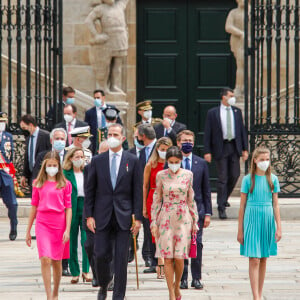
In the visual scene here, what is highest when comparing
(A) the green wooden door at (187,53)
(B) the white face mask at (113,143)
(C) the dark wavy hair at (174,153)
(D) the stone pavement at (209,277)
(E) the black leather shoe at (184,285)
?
(A) the green wooden door at (187,53)

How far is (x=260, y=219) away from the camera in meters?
9.95

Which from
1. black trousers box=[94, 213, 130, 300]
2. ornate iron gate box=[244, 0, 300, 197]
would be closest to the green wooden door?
ornate iron gate box=[244, 0, 300, 197]

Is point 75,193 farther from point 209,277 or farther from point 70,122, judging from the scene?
point 70,122

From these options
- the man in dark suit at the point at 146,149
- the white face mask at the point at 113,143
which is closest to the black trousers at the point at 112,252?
the white face mask at the point at 113,143

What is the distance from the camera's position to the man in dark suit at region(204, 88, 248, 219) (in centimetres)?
1683

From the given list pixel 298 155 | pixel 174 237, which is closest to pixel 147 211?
pixel 174 237

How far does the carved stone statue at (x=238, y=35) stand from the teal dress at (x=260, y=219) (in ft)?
35.1

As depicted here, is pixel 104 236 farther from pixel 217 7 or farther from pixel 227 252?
pixel 217 7

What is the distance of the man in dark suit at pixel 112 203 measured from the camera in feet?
33.0

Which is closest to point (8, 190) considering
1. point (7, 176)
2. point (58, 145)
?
point (7, 176)

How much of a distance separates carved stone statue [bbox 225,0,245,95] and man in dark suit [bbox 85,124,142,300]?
10541mm

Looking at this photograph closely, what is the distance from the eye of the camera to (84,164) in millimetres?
A: 11516

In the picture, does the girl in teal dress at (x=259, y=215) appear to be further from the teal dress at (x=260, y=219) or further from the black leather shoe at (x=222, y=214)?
the black leather shoe at (x=222, y=214)

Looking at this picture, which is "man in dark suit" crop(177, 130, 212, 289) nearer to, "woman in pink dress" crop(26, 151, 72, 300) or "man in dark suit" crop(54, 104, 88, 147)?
"woman in pink dress" crop(26, 151, 72, 300)
